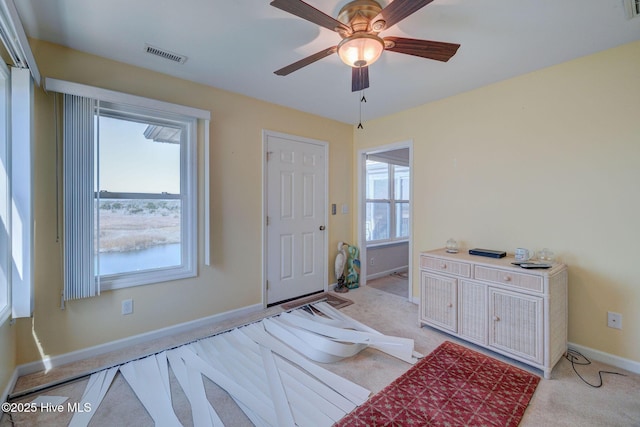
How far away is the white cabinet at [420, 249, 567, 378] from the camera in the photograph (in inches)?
77.2

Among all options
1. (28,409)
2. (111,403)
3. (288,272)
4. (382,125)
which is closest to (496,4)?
(382,125)

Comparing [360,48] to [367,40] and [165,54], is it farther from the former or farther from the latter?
[165,54]

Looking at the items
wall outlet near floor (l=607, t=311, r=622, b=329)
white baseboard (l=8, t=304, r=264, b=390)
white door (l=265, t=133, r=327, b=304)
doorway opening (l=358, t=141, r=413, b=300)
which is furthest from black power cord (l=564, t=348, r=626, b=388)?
white baseboard (l=8, t=304, r=264, b=390)

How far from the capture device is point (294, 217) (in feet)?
11.5

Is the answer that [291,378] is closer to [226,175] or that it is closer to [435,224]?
[226,175]

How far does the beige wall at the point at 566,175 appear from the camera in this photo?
2029mm

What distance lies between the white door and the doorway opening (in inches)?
29.3

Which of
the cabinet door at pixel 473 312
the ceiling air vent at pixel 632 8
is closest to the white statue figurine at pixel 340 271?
the cabinet door at pixel 473 312

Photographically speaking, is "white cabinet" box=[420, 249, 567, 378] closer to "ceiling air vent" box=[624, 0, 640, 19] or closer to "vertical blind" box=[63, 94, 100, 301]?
"ceiling air vent" box=[624, 0, 640, 19]

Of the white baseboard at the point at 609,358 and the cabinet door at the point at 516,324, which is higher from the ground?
the cabinet door at the point at 516,324

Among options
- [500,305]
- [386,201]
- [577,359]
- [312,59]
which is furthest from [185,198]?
[577,359]

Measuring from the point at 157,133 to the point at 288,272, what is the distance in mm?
2115

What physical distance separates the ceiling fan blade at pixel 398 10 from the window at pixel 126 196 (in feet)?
6.57

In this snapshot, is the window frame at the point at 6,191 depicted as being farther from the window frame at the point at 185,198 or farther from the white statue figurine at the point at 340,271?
the white statue figurine at the point at 340,271
